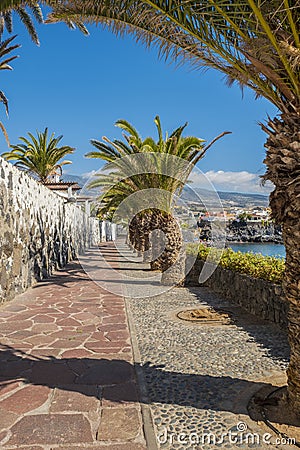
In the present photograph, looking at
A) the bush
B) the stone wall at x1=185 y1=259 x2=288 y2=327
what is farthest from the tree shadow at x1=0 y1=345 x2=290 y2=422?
the bush

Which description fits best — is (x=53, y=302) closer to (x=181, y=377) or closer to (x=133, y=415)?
(x=181, y=377)

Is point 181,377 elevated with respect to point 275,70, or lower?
lower

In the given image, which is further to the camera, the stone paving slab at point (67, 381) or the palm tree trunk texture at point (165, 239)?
the palm tree trunk texture at point (165, 239)

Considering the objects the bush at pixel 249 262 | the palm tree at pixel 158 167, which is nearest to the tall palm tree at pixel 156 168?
the palm tree at pixel 158 167

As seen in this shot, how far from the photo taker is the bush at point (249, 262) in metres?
6.84

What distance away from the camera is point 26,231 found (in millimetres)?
10070

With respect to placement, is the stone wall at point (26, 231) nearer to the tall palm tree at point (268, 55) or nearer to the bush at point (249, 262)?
the bush at point (249, 262)

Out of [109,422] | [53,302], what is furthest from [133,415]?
[53,302]

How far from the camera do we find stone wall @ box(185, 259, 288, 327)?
6215mm

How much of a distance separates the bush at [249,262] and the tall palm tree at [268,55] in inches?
91.5

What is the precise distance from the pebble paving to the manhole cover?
167mm

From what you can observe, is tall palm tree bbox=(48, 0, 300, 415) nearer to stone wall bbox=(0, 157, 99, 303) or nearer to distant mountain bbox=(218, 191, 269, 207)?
distant mountain bbox=(218, 191, 269, 207)

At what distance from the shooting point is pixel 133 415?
3.31 metres

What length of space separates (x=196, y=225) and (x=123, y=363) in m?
8.78
